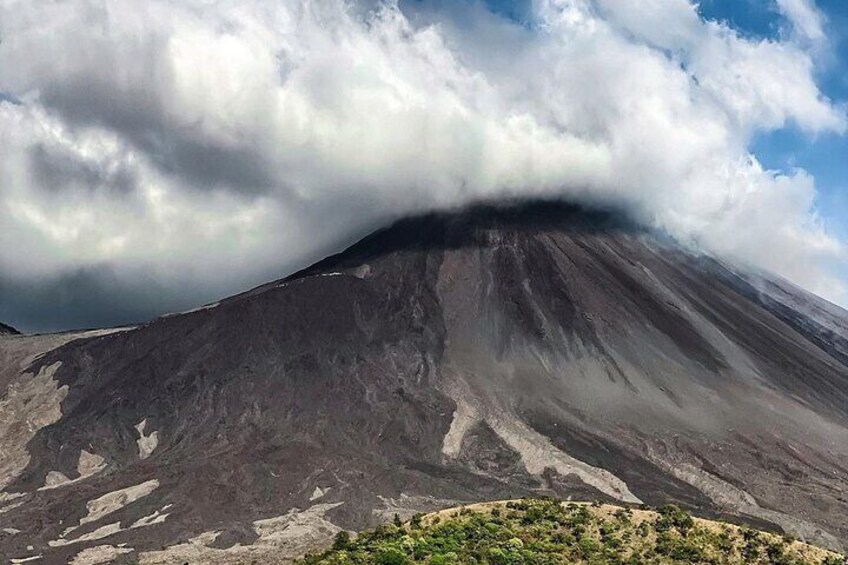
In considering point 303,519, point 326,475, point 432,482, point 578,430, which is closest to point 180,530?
point 303,519

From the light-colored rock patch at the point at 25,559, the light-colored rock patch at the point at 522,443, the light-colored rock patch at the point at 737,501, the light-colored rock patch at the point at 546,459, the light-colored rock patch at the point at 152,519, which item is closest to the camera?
the light-colored rock patch at the point at 25,559

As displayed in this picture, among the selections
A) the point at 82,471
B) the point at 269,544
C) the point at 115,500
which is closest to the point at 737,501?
the point at 269,544

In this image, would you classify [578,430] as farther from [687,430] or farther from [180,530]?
[180,530]

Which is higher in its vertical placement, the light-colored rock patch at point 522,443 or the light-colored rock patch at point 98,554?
the light-colored rock patch at point 522,443

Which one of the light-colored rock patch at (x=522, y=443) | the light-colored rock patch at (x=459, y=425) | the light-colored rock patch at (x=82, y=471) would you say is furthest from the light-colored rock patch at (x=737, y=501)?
the light-colored rock patch at (x=82, y=471)

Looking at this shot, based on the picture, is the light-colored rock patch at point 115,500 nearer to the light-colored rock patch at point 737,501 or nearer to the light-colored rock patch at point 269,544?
the light-colored rock patch at point 269,544

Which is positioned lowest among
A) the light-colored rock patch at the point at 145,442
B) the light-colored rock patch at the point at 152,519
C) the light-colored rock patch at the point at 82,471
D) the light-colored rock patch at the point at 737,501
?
the light-colored rock patch at the point at 737,501
